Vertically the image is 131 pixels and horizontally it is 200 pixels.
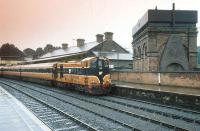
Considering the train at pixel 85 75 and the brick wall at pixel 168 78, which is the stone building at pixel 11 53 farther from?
the brick wall at pixel 168 78

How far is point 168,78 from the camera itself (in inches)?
1201

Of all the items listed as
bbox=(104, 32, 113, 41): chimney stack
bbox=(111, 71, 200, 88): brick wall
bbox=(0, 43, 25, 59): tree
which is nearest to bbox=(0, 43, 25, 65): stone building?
bbox=(0, 43, 25, 59): tree

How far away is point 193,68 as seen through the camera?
3909 centimetres

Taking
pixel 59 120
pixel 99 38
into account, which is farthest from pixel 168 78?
pixel 99 38

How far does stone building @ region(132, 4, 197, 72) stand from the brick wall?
237cm

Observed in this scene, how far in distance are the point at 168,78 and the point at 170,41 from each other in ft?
31.2

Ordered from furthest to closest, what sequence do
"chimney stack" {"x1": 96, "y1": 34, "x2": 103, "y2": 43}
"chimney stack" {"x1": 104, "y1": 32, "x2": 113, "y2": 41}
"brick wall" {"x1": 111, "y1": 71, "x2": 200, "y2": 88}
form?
"chimney stack" {"x1": 104, "y1": 32, "x2": 113, "y2": 41} → "chimney stack" {"x1": 96, "y1": 34, "x2": 103, "y2": 43} → "brick wall" {"x1": 111, "y1": 71, "x2": 200, "y2": 88}

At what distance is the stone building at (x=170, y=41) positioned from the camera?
38.8 m

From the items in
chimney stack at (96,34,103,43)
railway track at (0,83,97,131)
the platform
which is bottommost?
railway track at (0,83,97,131)

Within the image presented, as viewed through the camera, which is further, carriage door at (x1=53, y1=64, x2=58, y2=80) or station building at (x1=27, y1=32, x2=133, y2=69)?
station building at (x1=27, y1=32, x2=133, y2=69)

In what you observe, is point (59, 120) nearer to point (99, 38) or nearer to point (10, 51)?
point (99, 38)

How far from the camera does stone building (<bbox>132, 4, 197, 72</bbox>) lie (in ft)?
127

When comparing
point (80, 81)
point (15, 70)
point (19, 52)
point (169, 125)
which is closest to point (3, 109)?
point (169, 125)

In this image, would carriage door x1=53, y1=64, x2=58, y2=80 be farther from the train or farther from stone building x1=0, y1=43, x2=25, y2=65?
stone building x1=0, y1=43, x2=25, y2=65
